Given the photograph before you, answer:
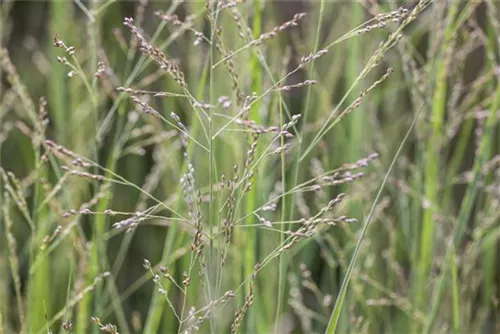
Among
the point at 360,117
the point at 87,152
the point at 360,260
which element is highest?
the point at 87,152

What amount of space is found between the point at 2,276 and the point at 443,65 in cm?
92

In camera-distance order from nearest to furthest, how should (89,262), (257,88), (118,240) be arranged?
(257,88) → (89,262) → (118,240)

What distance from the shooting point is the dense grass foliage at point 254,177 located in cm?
85

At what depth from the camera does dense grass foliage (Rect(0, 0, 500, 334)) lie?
85 centimetres

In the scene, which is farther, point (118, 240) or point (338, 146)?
point (118, 240)

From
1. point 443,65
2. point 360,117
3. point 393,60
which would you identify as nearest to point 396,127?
point 393,60

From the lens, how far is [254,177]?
105 centimetres

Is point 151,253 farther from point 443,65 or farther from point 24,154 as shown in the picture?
point 443,65

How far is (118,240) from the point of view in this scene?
224 centimetres

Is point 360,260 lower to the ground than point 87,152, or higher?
lower

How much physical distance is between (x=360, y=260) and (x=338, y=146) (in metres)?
0.51

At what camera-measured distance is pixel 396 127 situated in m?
2.12

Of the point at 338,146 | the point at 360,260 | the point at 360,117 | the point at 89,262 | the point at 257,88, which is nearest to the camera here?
the point at 257,88

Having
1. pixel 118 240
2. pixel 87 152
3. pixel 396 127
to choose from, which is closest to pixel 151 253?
pixel 118 240
